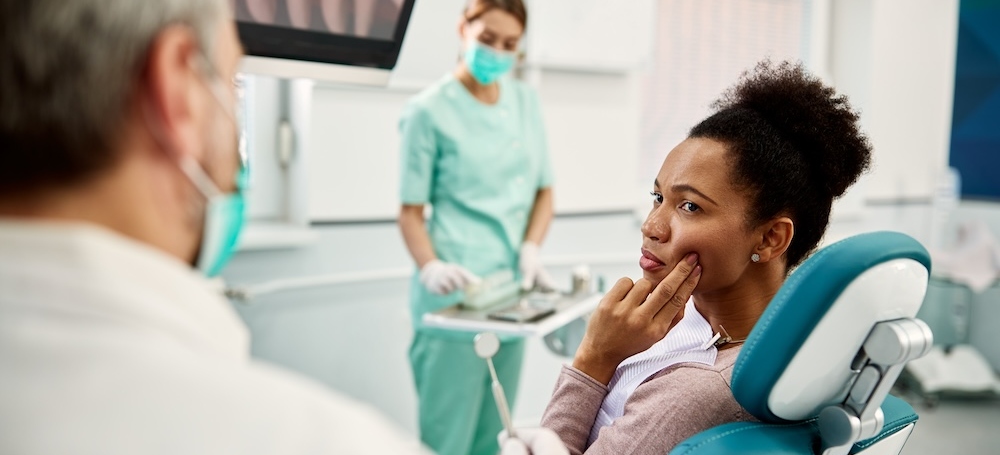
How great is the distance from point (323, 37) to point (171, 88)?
994 millimetres

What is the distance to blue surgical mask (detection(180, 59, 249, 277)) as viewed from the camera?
601mm

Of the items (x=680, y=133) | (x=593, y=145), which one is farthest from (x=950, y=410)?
(x=593, y=145)

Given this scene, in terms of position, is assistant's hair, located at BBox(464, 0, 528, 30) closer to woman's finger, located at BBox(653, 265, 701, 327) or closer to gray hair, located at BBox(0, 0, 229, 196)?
woman's finger, located at BBox(653, 265, 701, 327)

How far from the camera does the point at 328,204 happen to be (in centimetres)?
266

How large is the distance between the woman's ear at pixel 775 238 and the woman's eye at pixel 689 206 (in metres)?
0.10

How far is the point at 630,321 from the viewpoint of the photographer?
47.4 inches

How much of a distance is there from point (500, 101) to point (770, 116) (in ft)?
3.96

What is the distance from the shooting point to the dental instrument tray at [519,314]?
69.6 inches

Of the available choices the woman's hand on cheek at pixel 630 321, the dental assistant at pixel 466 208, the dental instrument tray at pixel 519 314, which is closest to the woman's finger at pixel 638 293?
the woman's hand on cheek at pixel 630 321

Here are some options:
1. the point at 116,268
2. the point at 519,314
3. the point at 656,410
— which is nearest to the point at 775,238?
the point at 656,410

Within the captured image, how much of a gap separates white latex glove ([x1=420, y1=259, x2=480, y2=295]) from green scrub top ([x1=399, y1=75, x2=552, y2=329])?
0.29 ft

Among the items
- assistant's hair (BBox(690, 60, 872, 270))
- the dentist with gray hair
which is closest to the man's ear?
the dentist with gray hair

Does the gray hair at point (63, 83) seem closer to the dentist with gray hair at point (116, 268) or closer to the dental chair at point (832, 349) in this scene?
the dentist with gray hair at point (116, 268)

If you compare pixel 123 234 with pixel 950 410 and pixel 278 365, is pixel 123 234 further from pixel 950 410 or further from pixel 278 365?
pixel 950 410
